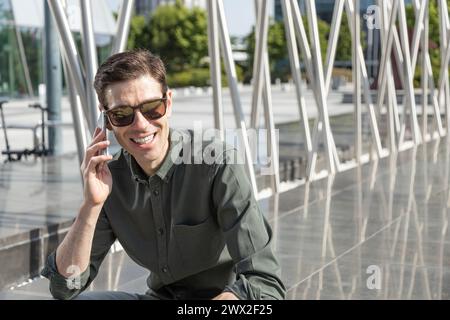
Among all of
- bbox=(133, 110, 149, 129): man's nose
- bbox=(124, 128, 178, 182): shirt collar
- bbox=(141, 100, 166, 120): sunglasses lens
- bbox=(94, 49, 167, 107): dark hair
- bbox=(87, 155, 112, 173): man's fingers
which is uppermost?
bbox=(94, 49, 167, 107): dark hair

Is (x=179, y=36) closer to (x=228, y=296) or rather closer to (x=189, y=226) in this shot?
(x=189, y=226)

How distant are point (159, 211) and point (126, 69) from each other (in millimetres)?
509

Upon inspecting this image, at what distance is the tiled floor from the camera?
5.72m

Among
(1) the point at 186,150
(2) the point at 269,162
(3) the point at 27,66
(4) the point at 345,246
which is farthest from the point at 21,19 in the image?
(1) the point at 186,150

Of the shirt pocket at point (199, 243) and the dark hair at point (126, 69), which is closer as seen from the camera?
the dark hair at point (126, 69)

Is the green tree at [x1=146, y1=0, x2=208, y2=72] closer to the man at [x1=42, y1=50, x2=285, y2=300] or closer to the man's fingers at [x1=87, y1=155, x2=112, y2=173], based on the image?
the man at [x1=42, y1=50, x2=285, y2=300]

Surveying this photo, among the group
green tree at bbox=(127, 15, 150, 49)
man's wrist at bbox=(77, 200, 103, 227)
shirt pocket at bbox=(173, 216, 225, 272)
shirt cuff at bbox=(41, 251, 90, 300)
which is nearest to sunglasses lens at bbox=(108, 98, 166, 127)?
man's wrist at bbox=(77, 200, 103, 227)

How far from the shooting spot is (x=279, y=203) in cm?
910

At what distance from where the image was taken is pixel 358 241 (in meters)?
7.21

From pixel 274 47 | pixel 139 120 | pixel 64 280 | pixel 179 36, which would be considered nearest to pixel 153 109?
pixel 139 120

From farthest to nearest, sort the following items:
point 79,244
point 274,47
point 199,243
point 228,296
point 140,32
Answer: point 274,47
point 140,32
point 199,243
point 79,244
point 228,296

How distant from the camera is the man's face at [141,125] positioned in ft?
8.36

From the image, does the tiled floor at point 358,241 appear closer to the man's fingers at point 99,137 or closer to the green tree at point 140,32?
the man's fingers at point 99,137

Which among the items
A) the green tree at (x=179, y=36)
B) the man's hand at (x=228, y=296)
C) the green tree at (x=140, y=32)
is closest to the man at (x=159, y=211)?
the man's hand at (x=228, y=296)
